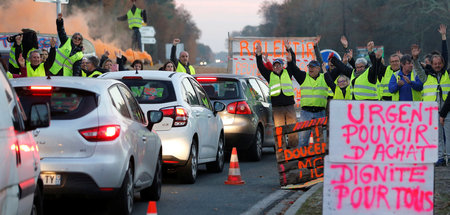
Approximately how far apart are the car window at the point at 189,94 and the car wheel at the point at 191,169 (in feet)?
1.93

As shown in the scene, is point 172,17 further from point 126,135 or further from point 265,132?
point 126,135

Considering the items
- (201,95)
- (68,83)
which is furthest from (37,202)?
(201,95)

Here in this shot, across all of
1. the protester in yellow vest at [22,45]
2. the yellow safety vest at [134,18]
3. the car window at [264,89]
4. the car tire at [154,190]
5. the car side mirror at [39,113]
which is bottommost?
the car tire at [154,190]

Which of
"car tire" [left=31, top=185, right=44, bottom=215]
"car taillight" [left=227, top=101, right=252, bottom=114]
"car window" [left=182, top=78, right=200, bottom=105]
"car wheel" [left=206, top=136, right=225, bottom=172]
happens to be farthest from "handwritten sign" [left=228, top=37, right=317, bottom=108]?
"car tire" [left=31, top=185, right=44, bottom=215]

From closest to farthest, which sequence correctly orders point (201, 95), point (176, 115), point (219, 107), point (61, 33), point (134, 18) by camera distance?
point (176, 115) → point (201, 95) → point (219, 107) → point (61, 33) → point (134, 18)

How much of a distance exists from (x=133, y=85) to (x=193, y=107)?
0.92 meters

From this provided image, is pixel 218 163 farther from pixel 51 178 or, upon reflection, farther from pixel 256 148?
pixel 51 178

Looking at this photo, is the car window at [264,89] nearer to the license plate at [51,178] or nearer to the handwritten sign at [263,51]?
the license plate at [51,178]

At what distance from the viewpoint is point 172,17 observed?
139000 millimetres

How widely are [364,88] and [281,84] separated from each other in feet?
7.47

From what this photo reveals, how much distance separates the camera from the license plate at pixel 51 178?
937cm

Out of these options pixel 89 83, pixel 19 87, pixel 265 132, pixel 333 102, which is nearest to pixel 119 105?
pixel 89 83

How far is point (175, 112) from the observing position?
13.1 metres

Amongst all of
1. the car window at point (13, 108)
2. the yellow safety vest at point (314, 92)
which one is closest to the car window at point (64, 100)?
the car window at point (13, 108)
